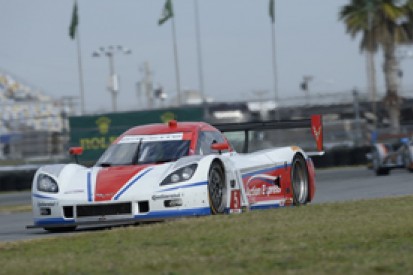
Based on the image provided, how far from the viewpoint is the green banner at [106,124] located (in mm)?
36188

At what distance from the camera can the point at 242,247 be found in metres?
7.64

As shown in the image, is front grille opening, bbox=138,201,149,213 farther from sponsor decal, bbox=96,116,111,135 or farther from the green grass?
sponsor decal, bbox=96,116,111,135

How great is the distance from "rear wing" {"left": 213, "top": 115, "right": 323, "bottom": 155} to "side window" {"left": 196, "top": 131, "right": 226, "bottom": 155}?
109cm

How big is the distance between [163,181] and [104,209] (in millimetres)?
688

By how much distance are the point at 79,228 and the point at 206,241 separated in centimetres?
416

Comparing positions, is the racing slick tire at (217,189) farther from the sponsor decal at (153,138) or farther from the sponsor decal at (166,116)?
the sponsor decal at (166,116)

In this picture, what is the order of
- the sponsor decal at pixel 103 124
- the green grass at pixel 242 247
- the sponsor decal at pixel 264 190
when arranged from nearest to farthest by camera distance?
the green grass at pixel 242 247 < the sponsor decal at pixel 264 190 < the sponsor decal at pixel 103 124

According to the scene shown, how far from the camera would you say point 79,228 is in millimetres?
12133

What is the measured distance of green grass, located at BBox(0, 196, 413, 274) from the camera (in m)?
6.55

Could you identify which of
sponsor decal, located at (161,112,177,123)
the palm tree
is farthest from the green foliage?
sponsor decal, located at (161,112,177,123)

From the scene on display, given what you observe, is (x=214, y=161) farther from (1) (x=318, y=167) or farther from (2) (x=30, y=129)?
(2) (x=30, y=129)

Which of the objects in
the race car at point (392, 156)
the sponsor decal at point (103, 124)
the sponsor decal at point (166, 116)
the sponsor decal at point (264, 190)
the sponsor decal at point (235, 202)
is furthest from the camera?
the sponsor decal at point (166, 116)

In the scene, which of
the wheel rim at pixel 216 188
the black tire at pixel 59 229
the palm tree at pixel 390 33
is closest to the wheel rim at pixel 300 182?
the wheel rim at pixel 216 188

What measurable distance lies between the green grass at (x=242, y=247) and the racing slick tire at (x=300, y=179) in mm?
2782
